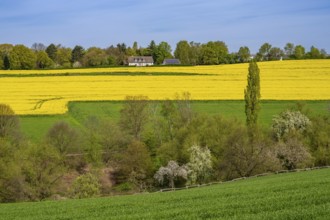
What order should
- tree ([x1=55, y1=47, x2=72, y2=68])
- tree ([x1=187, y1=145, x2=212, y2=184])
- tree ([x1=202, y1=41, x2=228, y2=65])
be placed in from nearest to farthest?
tree ([x1=187, y1=145, x2=212, y2=184]) → tree ([x1=202, y1=41, x2=228, y2=65]) → tree ([x1=55, y1=47, x2=72, y2=68])

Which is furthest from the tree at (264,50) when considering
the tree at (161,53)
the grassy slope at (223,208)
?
the grassy slope at (223,208)

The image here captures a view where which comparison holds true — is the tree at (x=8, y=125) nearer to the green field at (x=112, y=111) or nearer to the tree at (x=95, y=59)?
the green field at (x=112, y=111)

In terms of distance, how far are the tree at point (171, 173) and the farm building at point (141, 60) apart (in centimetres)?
9566

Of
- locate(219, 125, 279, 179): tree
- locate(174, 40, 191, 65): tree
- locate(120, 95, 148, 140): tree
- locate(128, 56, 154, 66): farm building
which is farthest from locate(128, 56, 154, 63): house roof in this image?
locate(219, 125, 279, 179): tree

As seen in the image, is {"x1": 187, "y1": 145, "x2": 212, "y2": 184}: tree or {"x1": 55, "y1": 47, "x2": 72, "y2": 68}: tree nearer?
{"x1": 187, "y1": 145, "x2": 212, "y2": 184}: tree

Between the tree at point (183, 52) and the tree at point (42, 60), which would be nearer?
the tree at point (42, 60)

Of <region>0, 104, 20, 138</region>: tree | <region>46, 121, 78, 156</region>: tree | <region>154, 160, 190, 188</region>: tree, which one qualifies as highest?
<region>0, 104, 20, 138</region>: tree

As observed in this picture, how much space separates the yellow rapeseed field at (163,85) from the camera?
242ft

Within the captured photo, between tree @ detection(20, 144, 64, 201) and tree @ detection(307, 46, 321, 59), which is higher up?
tree @ detection(307, 46, 321, 59)

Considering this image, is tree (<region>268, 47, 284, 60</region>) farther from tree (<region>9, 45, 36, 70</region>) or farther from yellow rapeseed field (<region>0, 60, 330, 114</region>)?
tree (<region>9, 45, 36, 70</region>)

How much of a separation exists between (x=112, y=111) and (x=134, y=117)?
1235 cm

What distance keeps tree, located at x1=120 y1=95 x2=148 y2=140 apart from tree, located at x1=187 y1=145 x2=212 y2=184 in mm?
10871

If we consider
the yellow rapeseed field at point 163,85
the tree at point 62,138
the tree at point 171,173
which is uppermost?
the yellow rapeseed field at point 163,85

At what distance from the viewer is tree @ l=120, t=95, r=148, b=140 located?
2163 inches
